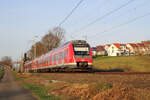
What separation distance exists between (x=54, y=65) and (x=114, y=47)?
292ft

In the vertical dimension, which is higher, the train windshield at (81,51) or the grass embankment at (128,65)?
the train windshield at (81,51)

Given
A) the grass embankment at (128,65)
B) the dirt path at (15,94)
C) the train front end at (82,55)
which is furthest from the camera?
the grass embankment at (128,65)

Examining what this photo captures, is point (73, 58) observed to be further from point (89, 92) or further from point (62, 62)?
point (89, 92)

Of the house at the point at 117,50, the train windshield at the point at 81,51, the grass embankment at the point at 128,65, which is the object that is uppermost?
the house at the point at 117,50

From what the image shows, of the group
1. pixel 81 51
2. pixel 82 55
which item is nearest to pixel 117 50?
pixel 81 51

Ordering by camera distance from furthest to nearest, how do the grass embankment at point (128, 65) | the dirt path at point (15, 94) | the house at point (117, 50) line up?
the house at point (117, 50) → the grass embankment at point (128, 65) → the dirt path at point (15, 94)

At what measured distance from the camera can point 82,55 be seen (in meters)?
22.3

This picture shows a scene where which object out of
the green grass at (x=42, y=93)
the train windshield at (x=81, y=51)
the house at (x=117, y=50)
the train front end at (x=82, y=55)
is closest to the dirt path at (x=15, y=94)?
the green grass at (x=42, y=93)

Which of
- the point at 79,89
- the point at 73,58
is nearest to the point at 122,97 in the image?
the point at 79,89

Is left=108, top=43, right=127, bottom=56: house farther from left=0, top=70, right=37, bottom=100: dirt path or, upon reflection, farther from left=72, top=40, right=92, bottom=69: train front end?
left=0, top=70, right=37, bottom=100: dirt path

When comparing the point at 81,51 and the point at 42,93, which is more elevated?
the point at 81,51

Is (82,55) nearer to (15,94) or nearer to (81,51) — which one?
(81,51)

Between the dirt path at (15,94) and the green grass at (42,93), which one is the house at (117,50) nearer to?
the dirt path at (15,94)

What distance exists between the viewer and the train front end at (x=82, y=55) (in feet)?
71.7
